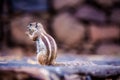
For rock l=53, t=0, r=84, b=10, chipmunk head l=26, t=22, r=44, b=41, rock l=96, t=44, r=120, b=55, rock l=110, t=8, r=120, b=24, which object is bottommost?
rock l=96, t=44, r=120, b=55

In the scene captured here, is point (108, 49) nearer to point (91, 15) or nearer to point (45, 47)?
point (91, 15)

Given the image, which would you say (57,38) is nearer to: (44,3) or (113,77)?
(44,3)

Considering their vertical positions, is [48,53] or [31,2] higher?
[31,2]

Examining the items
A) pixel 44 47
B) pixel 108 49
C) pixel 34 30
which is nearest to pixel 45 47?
pixel 44 47

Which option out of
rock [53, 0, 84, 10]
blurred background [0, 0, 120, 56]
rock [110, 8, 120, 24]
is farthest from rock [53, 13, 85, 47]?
rock [110, 8, 120, 24]

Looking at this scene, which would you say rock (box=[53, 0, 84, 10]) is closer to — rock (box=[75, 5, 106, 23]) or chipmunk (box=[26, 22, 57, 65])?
rock (box=[75, 5, 106, 23])

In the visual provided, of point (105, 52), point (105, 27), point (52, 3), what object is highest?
point (52, 3)

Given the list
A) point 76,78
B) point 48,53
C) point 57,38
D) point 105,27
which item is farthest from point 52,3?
point 76,78
